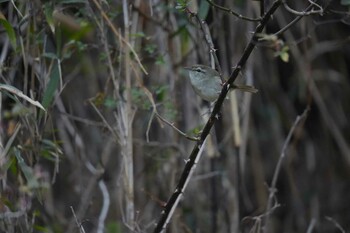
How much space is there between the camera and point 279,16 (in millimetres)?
3973

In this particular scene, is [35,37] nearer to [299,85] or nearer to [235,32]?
[235,32]

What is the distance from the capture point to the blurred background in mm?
2693

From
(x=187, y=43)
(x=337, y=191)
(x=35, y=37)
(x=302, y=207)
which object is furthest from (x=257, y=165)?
(x=35, y=37)

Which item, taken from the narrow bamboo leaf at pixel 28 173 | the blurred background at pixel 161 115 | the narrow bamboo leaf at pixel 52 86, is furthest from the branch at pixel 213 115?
the narrow bamboo leaf at pixel 52 86

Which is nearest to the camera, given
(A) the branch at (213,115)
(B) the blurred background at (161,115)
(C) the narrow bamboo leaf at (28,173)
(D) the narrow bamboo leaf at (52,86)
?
(A) the branch at (213,115)

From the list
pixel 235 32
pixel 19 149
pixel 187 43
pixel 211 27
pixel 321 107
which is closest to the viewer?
pixel 19 149

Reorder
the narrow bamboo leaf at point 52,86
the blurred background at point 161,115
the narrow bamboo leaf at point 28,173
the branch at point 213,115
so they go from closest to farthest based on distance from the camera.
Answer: the branch at point 213,115 < the narrow bamboo leaf at point 28,173 < the narrow bamboo leaf at point 52,86 < the blurred background at point 161,115

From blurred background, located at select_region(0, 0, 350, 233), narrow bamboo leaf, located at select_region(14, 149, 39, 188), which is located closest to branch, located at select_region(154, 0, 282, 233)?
blurred background, located at select_region(0, 0, 350, 233)

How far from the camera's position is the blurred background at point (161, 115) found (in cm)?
269

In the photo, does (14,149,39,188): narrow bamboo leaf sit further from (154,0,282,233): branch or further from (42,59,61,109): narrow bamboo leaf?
(154,0,282,233): branch

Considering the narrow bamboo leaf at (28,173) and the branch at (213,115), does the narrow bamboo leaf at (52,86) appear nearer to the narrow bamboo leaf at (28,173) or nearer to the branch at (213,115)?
the narrow bamboo leaf at (28,173)

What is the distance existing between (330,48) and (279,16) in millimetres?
526

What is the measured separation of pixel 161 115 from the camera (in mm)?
3211

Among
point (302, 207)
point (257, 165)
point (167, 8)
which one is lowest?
point (302, 207)
